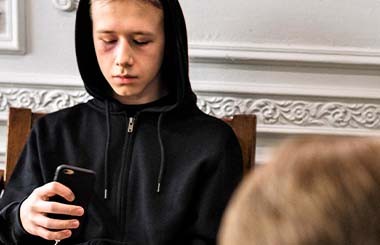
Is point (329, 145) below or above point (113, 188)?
above

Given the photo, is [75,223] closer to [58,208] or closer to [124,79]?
[58,208]

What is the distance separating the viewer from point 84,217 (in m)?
1.09

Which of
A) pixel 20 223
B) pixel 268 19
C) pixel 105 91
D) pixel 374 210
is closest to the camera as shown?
pixel 374 210

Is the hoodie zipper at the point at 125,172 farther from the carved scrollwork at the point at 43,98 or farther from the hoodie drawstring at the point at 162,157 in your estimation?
the carved scrollwork at the point at 43,98

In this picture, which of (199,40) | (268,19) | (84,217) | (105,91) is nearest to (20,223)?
(84,217)

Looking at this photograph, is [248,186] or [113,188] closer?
[248,186]

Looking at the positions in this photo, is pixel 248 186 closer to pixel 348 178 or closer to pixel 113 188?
pixel 348 178

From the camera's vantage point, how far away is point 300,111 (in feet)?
4.56

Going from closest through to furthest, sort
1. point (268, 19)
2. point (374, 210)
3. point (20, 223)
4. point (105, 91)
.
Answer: point (374, 210), point (20, 223), point (105, 91), point (268, 19)

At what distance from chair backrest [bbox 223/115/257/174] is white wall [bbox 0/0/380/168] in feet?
0.46

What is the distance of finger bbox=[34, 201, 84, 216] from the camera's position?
101 centimetres

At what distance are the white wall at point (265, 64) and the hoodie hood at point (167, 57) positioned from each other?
7.4 inches

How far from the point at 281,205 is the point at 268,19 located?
987mm

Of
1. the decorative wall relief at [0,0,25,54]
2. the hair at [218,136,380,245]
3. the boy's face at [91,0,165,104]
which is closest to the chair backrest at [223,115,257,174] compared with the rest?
the boy's face at [91,0,165,104]
